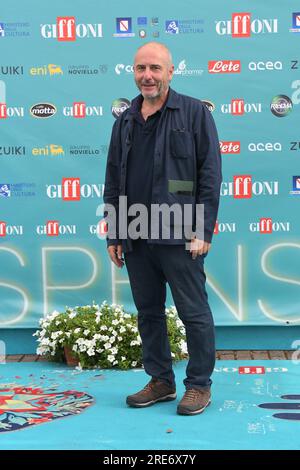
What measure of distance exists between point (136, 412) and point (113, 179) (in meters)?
1.14

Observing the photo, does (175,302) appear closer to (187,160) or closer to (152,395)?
(152,395)

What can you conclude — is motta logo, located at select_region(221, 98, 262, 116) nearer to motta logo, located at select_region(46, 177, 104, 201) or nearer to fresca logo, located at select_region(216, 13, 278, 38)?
fresca logo, located at select_region(216, 13, 278, 38)

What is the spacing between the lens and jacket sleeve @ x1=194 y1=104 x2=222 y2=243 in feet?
11.3

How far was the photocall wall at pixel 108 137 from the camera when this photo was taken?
15.0 ft

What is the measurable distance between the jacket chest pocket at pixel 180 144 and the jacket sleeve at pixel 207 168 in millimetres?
42

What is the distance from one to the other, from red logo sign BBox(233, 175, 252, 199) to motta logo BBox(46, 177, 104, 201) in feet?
2.75

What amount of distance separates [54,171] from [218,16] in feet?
4.55

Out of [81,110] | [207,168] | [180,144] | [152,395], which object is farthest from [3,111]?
[152,395]

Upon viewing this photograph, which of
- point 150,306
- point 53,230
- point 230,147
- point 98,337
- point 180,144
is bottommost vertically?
point 98,337

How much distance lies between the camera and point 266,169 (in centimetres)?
466

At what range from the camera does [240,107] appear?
4629mm

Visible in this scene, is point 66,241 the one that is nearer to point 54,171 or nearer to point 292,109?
point 54,171
